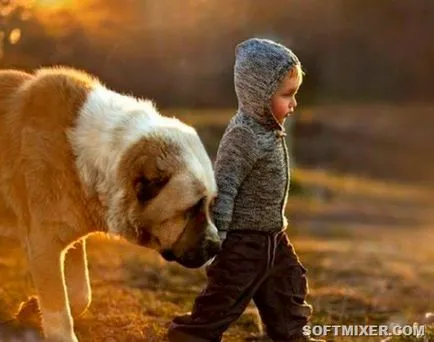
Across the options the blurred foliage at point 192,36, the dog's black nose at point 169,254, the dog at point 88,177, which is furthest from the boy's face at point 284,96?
the blurred foliage at point 192,36

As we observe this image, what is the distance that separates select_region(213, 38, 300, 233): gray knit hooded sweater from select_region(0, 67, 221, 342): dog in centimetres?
8

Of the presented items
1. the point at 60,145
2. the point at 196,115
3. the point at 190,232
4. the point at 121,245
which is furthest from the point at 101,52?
the point at 190,232

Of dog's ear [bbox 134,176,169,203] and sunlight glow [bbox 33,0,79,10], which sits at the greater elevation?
sunlight glow [bbox 33,0,79,10]

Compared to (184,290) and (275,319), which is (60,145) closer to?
(275,319)

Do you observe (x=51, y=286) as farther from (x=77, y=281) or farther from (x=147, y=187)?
(x=147, y=187)

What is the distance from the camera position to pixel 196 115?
4.04 m

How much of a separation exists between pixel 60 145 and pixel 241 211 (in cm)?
62

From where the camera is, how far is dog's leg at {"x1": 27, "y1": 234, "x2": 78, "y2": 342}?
2811 mm

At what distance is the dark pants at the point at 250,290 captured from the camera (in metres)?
2.79

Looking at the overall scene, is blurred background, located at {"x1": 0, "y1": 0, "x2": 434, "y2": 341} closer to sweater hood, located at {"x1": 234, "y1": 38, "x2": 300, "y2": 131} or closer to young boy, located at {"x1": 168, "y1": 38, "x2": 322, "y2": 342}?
young boy, located at {"x1": 168, "y1": 38, "x2": 322, "y2": 342}

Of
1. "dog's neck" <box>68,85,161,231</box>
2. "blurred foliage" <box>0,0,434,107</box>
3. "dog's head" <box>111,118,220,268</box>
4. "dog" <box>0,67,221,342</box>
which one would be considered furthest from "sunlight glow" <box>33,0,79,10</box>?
"dog's head" <box>111,118,220,268</box>

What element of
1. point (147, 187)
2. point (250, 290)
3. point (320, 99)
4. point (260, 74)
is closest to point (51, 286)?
point (147, 187)

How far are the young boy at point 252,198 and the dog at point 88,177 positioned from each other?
11cm

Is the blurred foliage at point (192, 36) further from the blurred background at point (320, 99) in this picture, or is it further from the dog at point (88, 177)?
the dog at point (88, 177)
